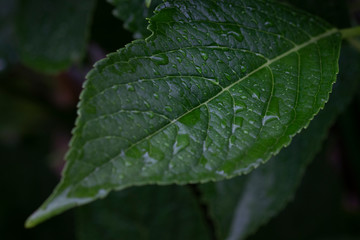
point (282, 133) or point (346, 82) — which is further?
point (346, 82)

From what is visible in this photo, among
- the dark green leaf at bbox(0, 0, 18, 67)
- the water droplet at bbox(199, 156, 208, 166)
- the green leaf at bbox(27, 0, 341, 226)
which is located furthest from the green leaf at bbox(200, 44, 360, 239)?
the dark green leaf at bbox(0, 0, 18, 67)

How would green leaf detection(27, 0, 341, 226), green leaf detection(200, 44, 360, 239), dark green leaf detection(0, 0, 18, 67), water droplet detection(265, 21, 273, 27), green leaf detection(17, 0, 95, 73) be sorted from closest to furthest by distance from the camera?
green leaf detection(27, 0, 341, 226), water droplet detection(265, 21, 273, 27), green leaf detection(200, 44, 360, 239), green leaf detection(17, 0, 95, 73), dark green leaf detection(0, 0, 18, 67)

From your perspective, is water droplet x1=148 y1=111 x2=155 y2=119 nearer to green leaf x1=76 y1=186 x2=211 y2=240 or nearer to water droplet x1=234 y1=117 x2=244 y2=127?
water droplet x1=234 y1=117 x2=244 y2=127

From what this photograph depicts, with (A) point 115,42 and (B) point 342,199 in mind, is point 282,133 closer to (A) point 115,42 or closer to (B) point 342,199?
(A) point 115,42

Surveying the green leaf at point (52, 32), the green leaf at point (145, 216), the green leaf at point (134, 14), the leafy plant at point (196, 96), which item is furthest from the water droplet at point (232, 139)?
the green leaf at point (52, 32)

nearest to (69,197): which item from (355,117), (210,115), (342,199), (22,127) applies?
(210,115)

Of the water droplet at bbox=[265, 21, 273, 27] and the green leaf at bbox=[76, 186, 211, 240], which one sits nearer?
the water droplet at bbox=[265, 21, 273, 27]

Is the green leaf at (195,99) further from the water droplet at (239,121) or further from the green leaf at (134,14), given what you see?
the green leaf at (134,14)
